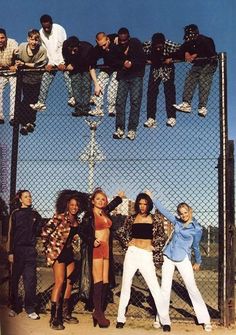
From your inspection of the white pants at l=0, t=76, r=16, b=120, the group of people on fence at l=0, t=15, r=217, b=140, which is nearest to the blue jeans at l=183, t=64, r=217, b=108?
the group of people on fence at l=0, t=15, r=217, b=140

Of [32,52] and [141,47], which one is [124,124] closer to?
[141,47]

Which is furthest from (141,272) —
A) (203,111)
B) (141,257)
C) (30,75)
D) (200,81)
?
(30,75)

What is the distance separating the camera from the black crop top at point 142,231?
5363mm

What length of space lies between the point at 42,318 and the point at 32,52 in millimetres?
3624

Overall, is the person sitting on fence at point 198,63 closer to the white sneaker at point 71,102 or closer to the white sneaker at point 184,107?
the white sneaker at point 184,107

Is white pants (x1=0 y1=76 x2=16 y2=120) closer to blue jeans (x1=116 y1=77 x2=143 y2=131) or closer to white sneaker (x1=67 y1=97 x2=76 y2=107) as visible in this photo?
white sneaker (x1=67 y1=97 x2=76 y2=107)

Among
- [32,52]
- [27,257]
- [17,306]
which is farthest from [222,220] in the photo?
[32,52]

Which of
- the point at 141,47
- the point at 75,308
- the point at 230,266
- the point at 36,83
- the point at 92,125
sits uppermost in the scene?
the point at 141,47

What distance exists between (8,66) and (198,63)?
8.84 feet

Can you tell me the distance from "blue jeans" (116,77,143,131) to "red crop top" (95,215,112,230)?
1466 mm

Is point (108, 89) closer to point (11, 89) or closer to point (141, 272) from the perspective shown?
point (11, 89)

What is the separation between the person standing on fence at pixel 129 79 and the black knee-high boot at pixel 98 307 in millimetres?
2111

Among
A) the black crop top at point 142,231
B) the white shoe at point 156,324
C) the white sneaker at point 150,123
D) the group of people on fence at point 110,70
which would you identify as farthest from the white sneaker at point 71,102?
the white shoe at point 156,324

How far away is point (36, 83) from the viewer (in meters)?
6.49
